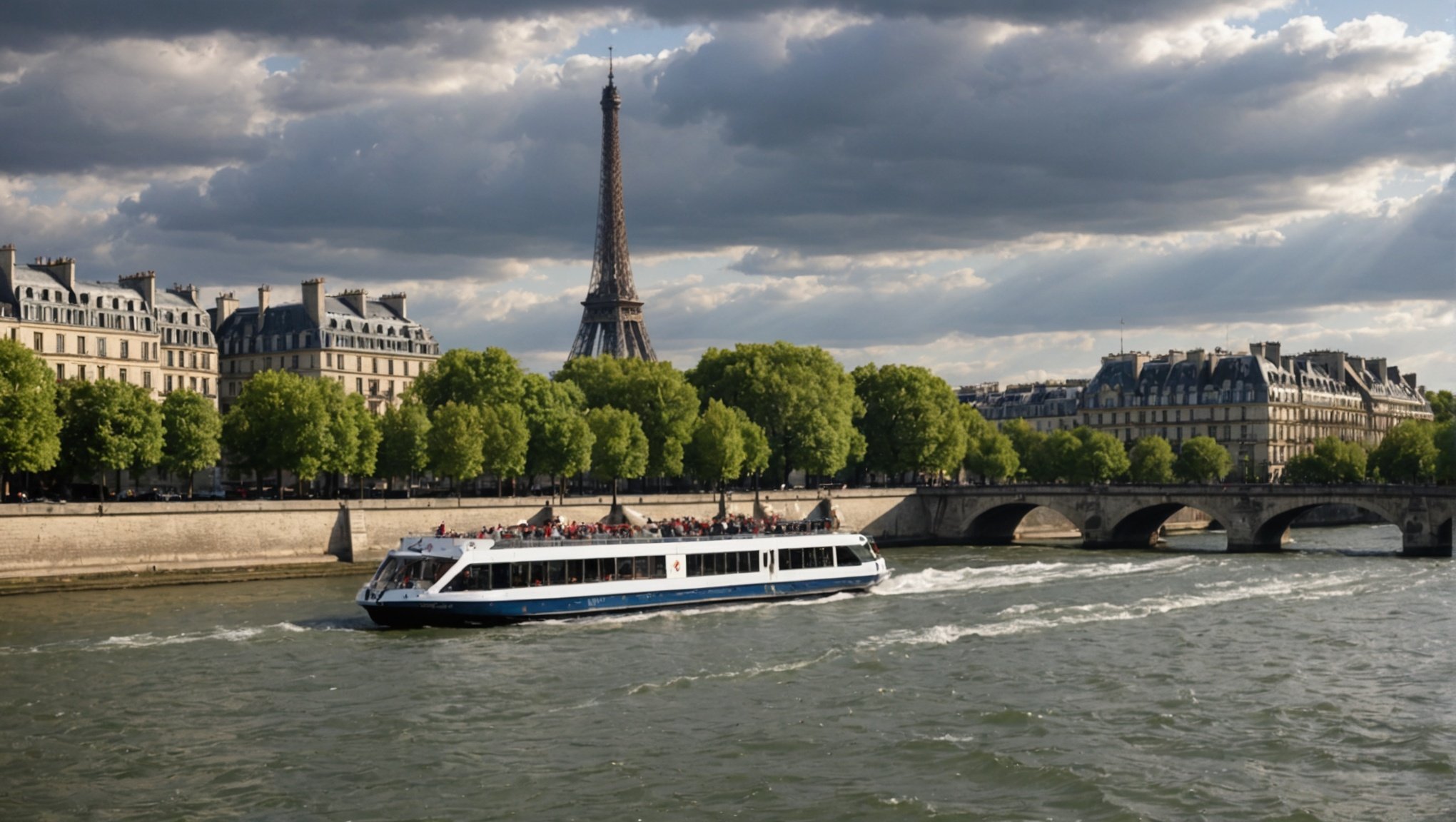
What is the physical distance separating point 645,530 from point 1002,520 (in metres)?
36.1

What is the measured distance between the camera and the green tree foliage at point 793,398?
7781 centimetres

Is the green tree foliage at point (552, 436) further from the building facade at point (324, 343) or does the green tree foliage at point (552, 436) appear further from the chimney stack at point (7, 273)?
the chimney stack at point (7, 273)

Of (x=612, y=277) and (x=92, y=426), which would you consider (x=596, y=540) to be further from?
(x=612, y=277)

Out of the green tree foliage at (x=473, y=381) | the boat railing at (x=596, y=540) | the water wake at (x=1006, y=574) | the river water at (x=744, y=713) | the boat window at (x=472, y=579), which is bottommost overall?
the river water at (x=744, y=713)

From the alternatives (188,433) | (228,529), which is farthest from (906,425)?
(228,529)

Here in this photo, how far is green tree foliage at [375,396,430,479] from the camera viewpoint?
62500 mm

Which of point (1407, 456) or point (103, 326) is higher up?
point (103, 326)


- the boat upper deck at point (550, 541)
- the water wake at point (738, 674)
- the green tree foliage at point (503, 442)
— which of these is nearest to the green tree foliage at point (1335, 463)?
the green tree foliage at point (503, 442)

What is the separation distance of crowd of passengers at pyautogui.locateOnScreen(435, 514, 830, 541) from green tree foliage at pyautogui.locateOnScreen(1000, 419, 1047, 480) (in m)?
47.1

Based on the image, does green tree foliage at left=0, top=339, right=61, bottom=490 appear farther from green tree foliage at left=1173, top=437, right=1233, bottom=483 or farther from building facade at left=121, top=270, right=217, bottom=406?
green tree foliage at left=1173, top=437, right=1233, bottom=483

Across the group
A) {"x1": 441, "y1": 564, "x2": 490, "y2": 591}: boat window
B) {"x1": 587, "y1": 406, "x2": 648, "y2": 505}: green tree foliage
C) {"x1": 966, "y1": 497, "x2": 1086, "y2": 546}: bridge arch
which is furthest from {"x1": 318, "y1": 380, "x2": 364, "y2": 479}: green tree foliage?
{"x1": 966, "y1": 497, "x2": 1086, "y2": 546}: bridge arch

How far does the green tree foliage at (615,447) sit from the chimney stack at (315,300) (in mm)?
18588

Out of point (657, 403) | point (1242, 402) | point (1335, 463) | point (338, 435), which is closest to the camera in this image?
point (338, 435)

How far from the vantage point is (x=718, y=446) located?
71.9 metres
